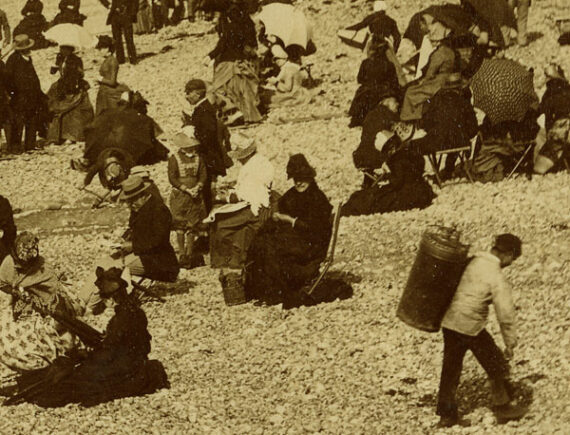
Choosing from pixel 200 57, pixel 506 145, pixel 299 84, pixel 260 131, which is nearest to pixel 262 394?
pixel 506 145

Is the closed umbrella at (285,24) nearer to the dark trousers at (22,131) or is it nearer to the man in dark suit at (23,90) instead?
the man in dark suit at (23,90)

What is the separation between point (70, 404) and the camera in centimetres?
1034

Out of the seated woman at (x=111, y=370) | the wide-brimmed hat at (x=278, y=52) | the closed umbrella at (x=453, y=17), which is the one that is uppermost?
the closed umbrella at (x=453, y=17)

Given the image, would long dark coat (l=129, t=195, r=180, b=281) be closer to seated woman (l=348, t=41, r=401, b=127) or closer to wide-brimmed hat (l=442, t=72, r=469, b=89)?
wide-brimmed hat (l=442, t=72, r=469, b=89)

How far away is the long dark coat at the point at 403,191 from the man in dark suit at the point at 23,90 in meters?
7.28

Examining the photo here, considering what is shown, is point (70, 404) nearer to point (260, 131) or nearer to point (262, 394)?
point (262, 394)

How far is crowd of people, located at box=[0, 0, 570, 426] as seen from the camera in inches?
403

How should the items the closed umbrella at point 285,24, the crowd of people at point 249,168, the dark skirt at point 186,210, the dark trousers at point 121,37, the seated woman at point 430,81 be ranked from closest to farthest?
the crowd of people at point 249,168, the dark skirt at point 186,210, the seated woman at point 430,81, the closed umbrella at point 285,24, the dark trousers at point 121,37

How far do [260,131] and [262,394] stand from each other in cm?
1019

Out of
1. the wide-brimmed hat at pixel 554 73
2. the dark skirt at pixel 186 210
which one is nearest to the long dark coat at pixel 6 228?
the dark skirt at pixel 186 210

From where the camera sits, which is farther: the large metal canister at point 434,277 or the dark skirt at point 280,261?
the dark skirt at point 280,261

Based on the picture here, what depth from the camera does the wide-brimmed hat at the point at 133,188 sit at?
40.0 feet

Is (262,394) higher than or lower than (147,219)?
lower

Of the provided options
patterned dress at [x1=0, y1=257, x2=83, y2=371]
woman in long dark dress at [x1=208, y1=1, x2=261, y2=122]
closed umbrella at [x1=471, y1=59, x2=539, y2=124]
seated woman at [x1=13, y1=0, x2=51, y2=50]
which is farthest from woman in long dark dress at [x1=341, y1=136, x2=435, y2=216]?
seated woman at [x1=13, y1=0, x2=51, y2=50]
